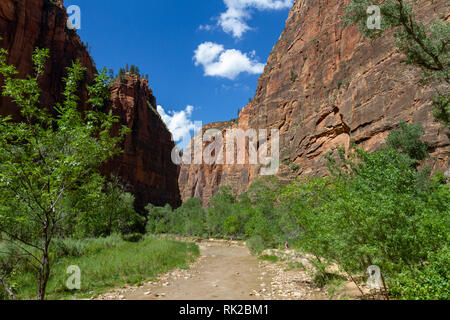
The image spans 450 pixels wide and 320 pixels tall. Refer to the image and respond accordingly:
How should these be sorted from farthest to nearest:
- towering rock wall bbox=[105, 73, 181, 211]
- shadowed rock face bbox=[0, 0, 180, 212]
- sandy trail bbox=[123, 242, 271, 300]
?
towering rock wall bbox=[105, 73, 181, 211], shadowed rock face bbox=[0, 0, 180, 212], sandy trail bbox=[123, 242, 271, 300]

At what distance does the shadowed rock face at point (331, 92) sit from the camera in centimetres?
2802

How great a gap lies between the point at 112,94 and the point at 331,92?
6057 centimetres

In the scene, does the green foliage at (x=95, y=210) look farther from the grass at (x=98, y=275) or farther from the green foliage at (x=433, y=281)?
the green foliage at (x=433, y=281)

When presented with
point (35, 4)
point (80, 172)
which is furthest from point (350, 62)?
point (35, 4)

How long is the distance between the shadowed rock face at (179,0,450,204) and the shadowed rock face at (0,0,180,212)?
31333 mm

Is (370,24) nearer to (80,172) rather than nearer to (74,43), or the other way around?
(80,172)

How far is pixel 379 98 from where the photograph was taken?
3130cm

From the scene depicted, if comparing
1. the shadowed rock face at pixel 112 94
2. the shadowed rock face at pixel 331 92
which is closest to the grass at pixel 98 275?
the shadowed rock face at pixel 331 92

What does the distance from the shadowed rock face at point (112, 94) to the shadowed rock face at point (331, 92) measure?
A: 103ft

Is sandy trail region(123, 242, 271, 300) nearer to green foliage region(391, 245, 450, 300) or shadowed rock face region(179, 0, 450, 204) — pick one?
green foliage region(391, 245, 450, 300)

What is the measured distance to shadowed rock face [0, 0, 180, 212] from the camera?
4347cm

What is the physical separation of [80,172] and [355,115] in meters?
36.0
